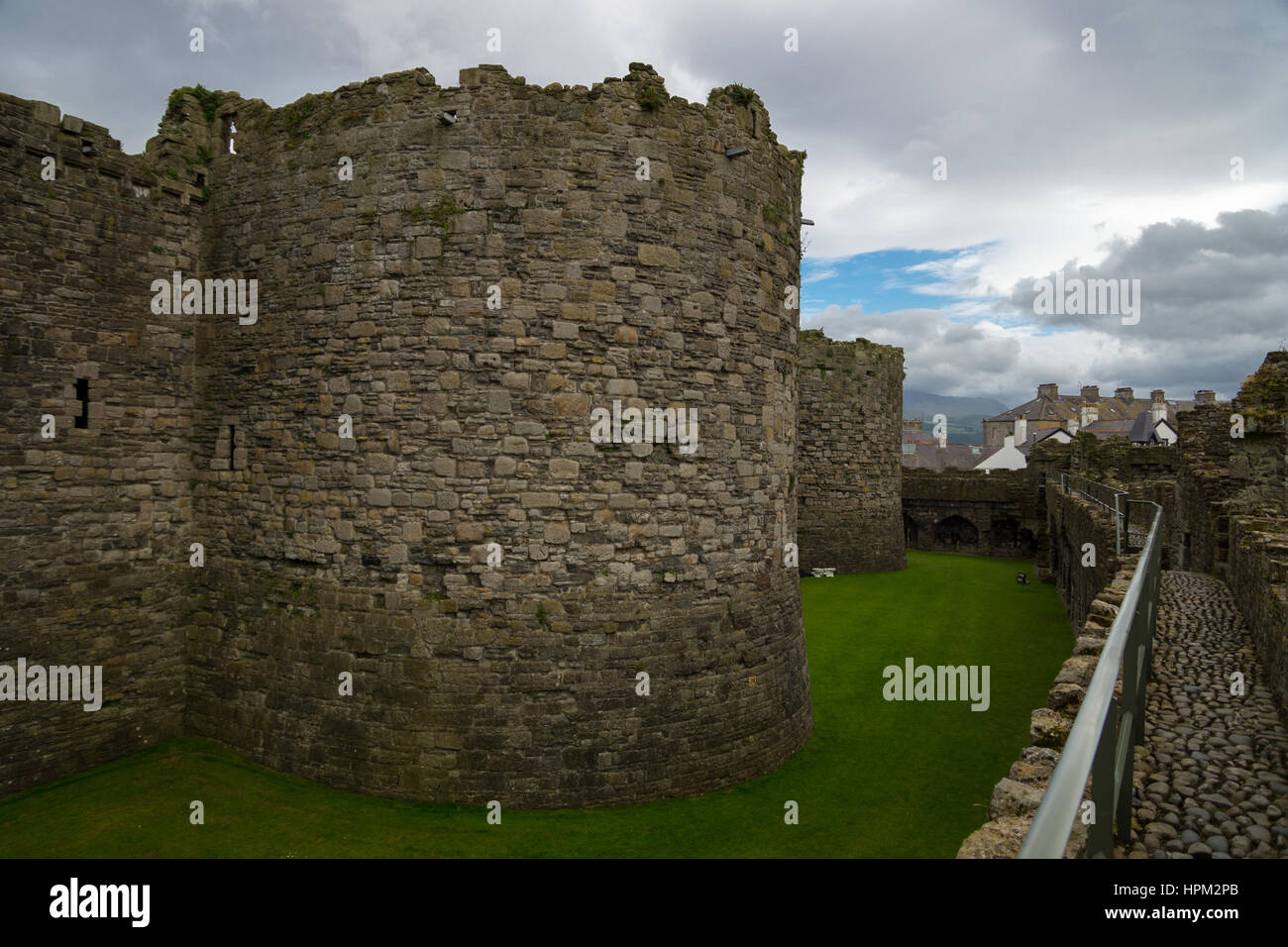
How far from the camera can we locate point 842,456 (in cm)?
2534

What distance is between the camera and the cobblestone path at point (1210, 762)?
13.8 feet

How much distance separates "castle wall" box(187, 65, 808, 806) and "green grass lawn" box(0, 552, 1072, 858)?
14.0 inches

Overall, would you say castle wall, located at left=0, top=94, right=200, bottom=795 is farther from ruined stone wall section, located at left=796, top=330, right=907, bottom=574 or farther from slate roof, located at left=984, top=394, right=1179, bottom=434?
slate roof, located at left=984, top=394, right=1179, bottom=434

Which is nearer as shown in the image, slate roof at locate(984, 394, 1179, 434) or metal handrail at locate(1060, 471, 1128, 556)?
metal handrail at locate(1060, 471, 1128, 556)

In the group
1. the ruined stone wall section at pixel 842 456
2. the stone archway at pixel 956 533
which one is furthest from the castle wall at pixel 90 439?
the stone archway at pixel 956 533

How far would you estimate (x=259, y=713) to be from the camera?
31.6 feet

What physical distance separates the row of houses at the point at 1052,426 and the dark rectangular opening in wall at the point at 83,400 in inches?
1884

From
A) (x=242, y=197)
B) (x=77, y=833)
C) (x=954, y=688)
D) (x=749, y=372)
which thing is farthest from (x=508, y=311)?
(x=954, y=688)

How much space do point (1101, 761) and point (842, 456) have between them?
74.5 feet

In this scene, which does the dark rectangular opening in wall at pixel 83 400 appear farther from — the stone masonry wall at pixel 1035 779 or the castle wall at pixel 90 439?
the stone masonry wall at pixel 1035 779

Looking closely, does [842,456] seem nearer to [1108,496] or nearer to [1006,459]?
[1108,496]

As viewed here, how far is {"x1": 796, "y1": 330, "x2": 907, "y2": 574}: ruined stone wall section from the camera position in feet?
81.9

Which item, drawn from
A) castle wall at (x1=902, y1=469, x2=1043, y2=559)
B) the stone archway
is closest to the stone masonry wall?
castle wall at (x1=902, y1=469, x2=1043, y2=559)

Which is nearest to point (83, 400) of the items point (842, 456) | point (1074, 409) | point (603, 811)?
point (603, 811)
